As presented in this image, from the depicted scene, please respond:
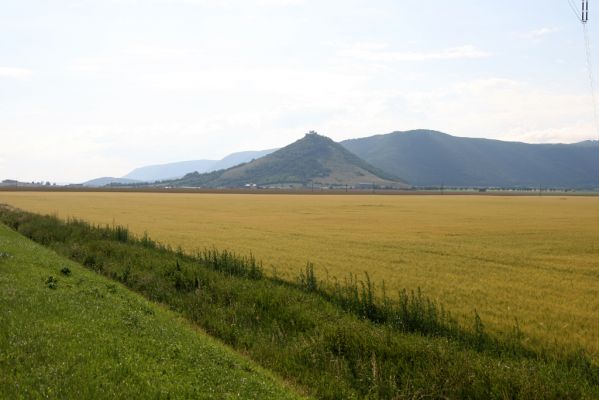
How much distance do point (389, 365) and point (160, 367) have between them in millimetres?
5170

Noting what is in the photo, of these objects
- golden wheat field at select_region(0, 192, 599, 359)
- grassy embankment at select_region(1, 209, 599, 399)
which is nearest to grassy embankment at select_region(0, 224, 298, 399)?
grassy embankment at select_region(1, 209, 599, 399)

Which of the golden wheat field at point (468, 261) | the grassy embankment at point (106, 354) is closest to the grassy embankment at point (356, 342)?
the grassy embankment at point (106, 354)

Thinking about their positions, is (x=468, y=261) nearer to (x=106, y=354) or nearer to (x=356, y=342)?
(x=356, y=342)

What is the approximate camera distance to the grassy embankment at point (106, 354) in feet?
28.0

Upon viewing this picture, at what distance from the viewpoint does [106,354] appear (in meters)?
10.1

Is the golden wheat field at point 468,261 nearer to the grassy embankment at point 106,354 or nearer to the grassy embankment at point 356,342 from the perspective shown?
the grassy embankment at point 356,342

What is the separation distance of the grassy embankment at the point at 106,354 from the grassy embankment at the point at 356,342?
4.46 ft

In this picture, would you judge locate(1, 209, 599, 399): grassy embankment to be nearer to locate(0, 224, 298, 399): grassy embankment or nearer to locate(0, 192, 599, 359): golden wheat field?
locate(0, 224, 298, 399): grassy embankment

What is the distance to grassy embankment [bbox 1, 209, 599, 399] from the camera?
10.1 m

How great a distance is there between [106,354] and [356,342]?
5.92 meters

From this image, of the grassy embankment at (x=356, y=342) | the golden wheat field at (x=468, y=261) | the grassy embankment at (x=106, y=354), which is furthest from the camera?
the golden wheat field at (x=468, y=261)

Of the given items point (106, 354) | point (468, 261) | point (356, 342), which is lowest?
point (468, 261)

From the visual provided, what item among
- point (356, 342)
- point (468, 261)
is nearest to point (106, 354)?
point (356, 342)

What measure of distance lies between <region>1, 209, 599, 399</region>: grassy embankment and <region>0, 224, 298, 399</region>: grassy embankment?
136cm
